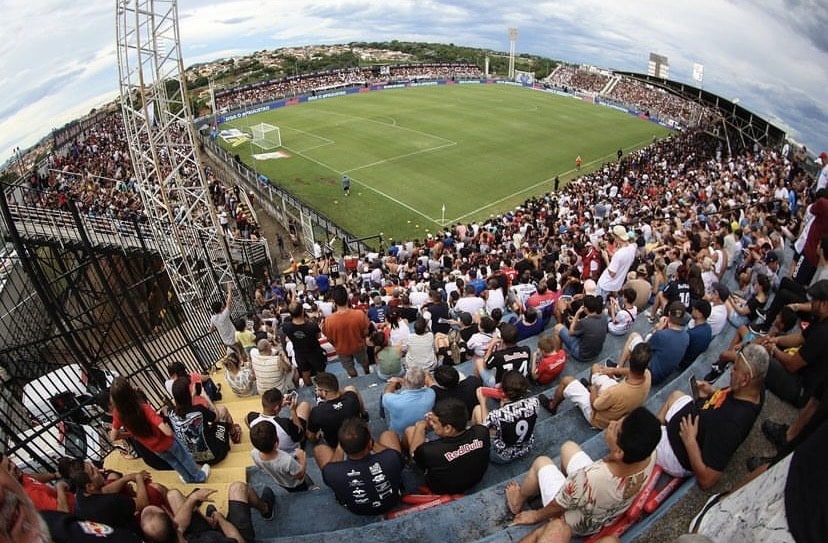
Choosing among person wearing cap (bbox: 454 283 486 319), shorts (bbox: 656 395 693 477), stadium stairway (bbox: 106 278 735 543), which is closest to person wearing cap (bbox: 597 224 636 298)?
stadium stairway (bbox: 106 278 735 543)

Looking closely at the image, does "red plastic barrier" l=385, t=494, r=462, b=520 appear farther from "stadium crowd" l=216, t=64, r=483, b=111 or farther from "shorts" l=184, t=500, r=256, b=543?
"stadium crowd" l=216, t=64, r=483, b=111

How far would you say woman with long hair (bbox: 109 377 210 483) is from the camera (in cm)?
411

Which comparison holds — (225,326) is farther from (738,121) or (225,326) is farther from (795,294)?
(738,121)

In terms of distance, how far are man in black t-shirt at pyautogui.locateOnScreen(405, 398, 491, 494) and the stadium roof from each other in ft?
96.3

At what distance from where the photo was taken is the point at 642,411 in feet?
9.86

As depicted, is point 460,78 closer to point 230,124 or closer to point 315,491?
point 230,124

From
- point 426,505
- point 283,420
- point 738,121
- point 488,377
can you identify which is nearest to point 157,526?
point 283,420

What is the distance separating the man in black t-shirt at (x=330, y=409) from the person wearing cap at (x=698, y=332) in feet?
12.4

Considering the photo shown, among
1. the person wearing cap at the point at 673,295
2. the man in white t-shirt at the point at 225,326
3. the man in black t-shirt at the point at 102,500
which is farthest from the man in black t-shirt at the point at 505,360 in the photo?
the man in white t-shirt at the point at 225,326

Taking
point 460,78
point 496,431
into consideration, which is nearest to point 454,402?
point 496,431

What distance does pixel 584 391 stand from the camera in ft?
15.8

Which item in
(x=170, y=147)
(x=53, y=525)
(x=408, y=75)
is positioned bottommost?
(x=408, y=75)

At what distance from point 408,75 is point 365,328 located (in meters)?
65.6

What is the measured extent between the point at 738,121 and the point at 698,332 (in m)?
30.7
